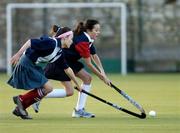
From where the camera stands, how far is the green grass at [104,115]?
9680 millimetres

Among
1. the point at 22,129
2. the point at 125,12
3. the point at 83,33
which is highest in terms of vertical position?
the point at 125,12

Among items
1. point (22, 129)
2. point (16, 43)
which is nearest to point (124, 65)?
point (16, 43)

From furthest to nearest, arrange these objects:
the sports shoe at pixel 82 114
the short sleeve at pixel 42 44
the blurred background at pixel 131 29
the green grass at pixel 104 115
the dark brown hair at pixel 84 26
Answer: the blurred background at pixel 131 29, the sports shoe at pixel 82 114, the dark brown hair at pixel 84 26, the short sleeve at pixel 42 44, the green grass at pixel 104 115

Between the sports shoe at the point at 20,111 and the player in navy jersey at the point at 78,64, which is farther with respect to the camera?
the player in navy jersey at the point at 78,64

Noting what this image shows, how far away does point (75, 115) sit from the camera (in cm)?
1142

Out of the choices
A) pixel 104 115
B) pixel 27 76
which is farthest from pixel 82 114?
pixel 27 76

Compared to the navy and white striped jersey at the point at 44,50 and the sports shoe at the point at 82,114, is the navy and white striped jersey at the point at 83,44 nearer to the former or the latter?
the navy and white striped jersey at the point at 44,50

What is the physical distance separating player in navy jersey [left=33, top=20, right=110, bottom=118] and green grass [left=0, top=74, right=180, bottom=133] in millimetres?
282

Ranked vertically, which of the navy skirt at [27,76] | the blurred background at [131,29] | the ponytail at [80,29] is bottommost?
the navy skirt at [27,76]

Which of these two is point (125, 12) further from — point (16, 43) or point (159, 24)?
point (16, 43)

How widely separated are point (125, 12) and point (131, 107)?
37.4ft

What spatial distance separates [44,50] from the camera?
10781 mm

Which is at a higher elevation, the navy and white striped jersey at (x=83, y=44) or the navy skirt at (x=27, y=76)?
the navy and white striped jersey at (x=83, y=44)

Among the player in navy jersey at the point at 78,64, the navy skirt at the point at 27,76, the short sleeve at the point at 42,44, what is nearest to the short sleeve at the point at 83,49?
the player in navy jersey at the point at 78,64
